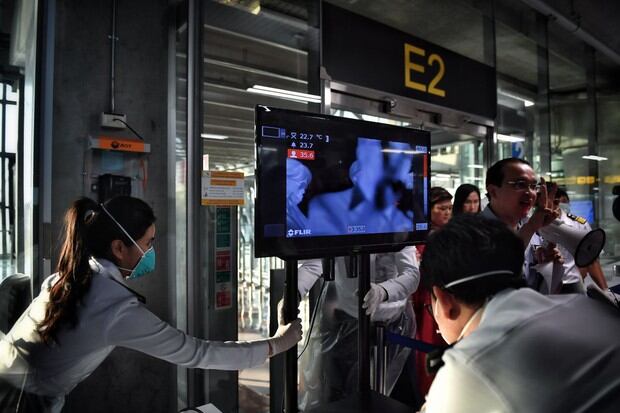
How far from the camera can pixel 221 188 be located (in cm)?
261

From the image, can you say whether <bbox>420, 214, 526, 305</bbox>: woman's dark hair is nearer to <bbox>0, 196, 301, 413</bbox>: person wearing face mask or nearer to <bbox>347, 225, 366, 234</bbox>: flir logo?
<bbox>347, 225, 366, 234</bbox>: flir logo

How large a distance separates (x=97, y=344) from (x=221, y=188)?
131 cm

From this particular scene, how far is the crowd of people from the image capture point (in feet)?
2.49

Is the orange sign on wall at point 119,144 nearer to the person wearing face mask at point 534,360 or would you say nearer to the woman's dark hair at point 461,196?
the person wearing face mask at point 534,360

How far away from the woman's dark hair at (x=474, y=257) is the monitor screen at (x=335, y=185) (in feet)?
1.47

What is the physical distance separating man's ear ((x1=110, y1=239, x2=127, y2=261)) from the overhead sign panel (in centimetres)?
180

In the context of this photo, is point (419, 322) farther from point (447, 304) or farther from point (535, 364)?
point (535, 364)

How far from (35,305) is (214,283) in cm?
120

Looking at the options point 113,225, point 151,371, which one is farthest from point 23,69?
point 151,371

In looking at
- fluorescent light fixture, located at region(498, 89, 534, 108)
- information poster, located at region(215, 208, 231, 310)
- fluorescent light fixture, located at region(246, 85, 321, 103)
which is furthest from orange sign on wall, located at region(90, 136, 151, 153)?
fluorescent light fixture, located at region(498, 89, 534, 108)

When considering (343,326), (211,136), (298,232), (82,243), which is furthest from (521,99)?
(82,243)

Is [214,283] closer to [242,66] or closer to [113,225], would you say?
[113,225]

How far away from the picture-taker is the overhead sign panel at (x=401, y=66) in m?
2.90

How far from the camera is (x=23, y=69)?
210cm
